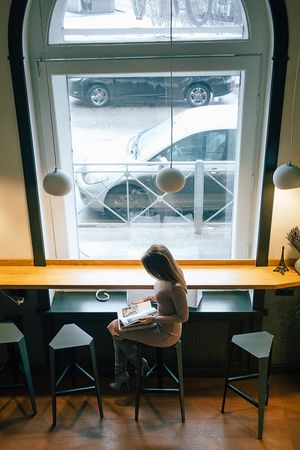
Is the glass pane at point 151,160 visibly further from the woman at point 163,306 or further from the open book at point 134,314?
the woman at point 163,306

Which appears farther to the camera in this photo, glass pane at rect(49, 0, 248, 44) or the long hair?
glass pane at rect(49, 0, 248, 44)

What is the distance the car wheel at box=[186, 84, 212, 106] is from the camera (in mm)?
2949

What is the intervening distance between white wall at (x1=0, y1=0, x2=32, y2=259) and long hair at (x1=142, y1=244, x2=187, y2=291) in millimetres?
1095

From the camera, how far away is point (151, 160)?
312cm

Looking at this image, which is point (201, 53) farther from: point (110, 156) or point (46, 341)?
point (46, 341)

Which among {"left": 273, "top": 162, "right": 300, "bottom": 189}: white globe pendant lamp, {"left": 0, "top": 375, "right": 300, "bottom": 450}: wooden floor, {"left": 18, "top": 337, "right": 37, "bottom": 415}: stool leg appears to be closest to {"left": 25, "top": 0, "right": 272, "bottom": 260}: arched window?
{"left": 273, "top": 162, "right": 300, "bottom": 189}: white globe pendant lamp

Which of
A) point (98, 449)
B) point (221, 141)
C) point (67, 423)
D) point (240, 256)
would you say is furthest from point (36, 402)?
point (221, 141)

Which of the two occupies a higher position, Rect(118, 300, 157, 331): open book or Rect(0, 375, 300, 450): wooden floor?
Rect(118, 300, 157, 331): open book

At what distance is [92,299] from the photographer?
325 centimetres

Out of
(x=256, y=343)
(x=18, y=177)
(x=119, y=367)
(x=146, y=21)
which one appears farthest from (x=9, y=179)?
(x=256, y=343)

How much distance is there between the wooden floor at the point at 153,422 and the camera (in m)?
2.72

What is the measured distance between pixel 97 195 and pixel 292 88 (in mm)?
1621

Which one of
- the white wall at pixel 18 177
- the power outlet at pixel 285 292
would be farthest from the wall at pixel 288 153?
the power outlet at pixel 285 292

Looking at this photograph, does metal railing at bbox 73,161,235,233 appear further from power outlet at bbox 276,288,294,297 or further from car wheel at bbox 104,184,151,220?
power outlet at bbox 276,288,294,297
